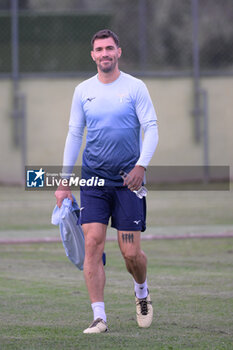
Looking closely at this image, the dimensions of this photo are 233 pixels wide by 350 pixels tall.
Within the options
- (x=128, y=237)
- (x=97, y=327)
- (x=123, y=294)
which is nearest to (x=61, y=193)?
(x=128, y=237)

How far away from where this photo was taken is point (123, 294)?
826cm

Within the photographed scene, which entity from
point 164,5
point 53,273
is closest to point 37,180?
point 53,273

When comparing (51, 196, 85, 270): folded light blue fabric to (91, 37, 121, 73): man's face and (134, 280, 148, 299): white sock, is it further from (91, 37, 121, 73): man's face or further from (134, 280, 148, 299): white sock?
(91, 37, 121, 73): man's face

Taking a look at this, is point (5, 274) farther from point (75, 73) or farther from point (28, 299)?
point (75, 73)

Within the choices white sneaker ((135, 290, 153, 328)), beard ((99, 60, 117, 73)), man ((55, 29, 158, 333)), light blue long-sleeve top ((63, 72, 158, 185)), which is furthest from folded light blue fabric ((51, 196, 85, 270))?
beard ((99, 60, 117, 73))

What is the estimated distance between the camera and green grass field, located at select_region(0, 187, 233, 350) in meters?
6.11

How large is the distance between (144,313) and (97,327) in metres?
0.54

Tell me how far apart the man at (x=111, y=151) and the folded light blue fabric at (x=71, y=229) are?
0.31m

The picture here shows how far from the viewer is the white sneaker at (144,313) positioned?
6672mm

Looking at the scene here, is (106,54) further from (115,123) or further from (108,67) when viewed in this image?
(115,123)

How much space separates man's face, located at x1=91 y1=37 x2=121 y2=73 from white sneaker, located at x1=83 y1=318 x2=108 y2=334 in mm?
1790

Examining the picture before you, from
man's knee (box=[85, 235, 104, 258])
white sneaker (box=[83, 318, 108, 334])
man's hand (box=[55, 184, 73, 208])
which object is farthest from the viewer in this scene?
man's hand (box=[55, 184, 73, 208])

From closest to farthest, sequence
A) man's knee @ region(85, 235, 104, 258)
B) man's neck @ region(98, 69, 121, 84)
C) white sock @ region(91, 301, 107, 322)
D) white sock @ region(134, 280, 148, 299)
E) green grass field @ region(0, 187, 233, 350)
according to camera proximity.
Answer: green grass field @ region(0, 187, 233, 350) → white sock @ region(91, 301, 107, 322) → man's knee @ region(85, 235, 104, 258) → man's neck @ region(98, 69, 121, 84) → white sock @ region(134, 280, 148, 299)

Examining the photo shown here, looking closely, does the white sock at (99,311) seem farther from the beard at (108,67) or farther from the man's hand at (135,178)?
the beard at (108,67)
